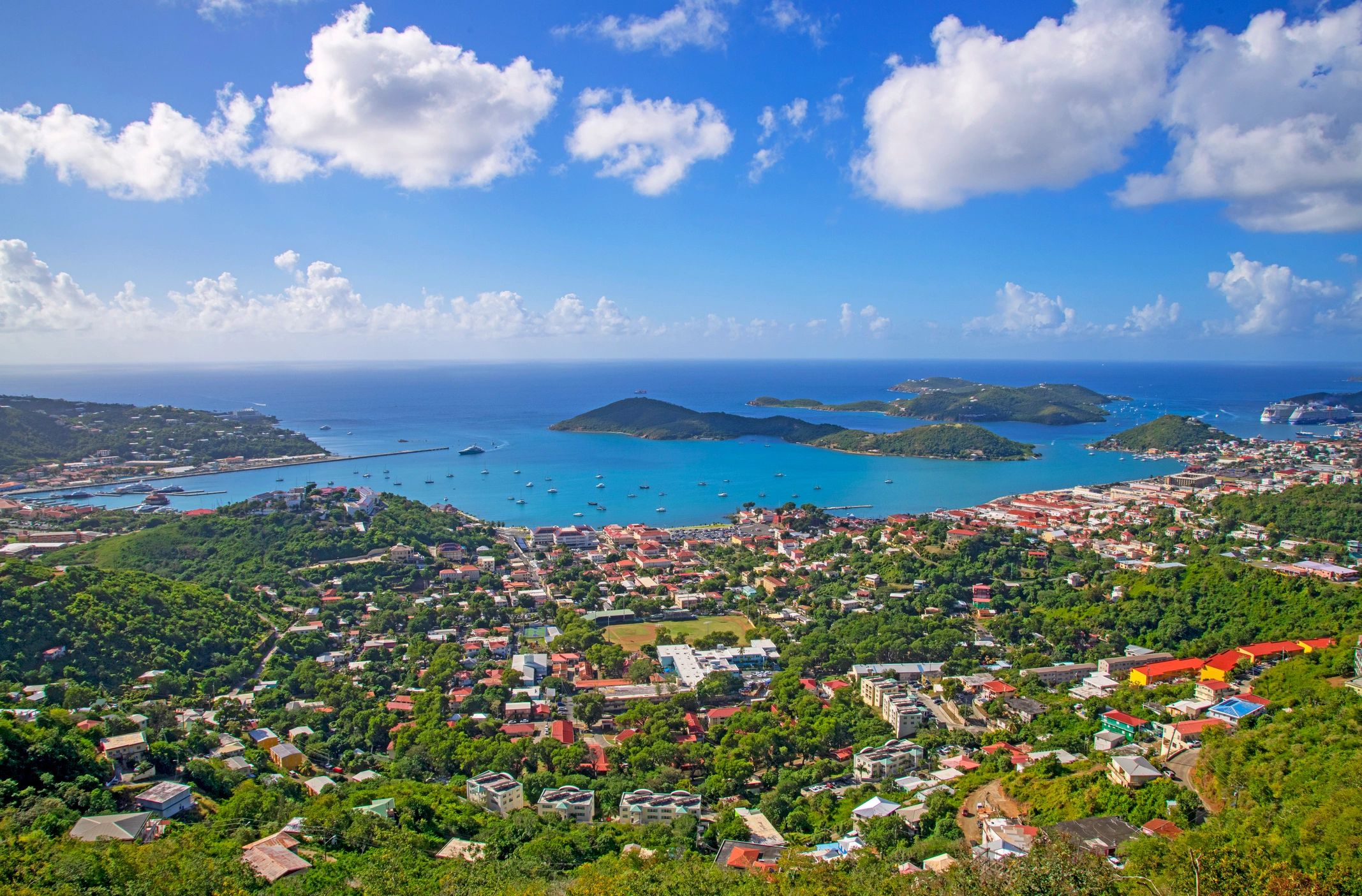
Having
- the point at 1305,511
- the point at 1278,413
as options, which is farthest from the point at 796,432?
the point at 1278,413

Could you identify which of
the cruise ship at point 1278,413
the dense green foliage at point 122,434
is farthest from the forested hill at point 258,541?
the cruise ship at point 1278,413

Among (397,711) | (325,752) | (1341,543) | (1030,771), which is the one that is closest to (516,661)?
(397,711)

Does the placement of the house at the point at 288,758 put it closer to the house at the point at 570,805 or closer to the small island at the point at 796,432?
the house at the point at 570,805

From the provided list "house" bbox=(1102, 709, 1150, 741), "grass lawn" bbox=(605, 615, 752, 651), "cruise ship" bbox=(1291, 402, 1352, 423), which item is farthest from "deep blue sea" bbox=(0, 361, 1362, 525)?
→ "house" bbox=(1102, 709, 1150, 741)

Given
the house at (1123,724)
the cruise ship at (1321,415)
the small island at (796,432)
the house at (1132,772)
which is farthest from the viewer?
the cruise ship at (1321,415)

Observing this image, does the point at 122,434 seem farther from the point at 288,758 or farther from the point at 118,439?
the point at 288,758

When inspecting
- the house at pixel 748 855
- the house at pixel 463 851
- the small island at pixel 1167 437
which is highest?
the small island at pixel 1167 437

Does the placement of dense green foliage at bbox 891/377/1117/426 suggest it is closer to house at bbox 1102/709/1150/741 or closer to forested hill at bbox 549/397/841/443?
forested hill at bbox 549/397/841/443
